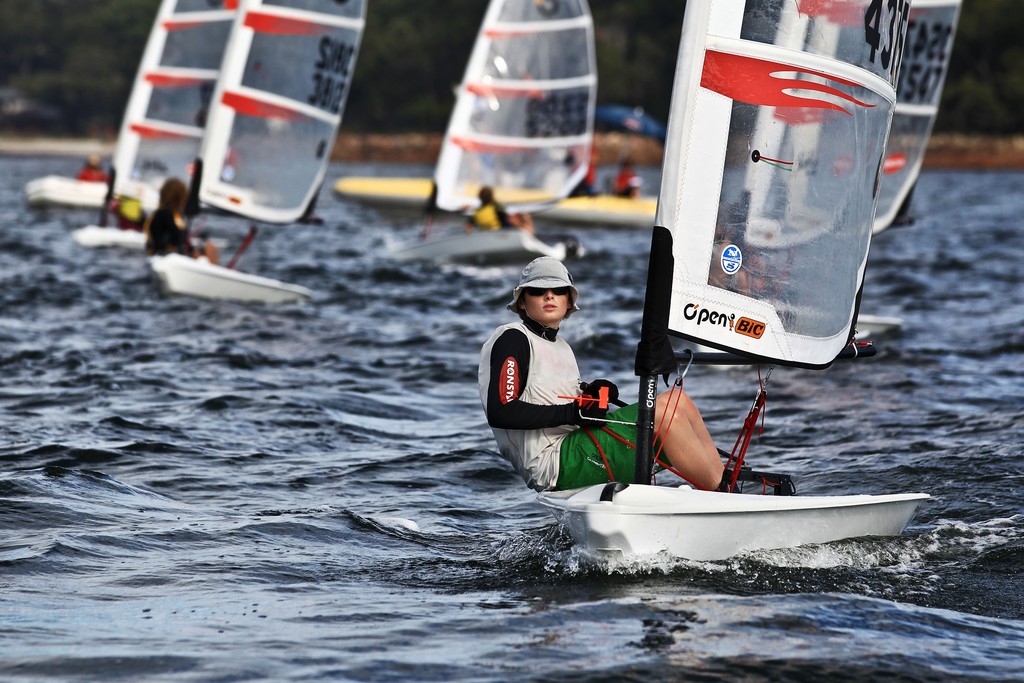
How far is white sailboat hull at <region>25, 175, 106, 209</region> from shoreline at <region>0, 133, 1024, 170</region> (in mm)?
32980

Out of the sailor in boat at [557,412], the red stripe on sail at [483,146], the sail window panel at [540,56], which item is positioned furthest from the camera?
the sail window panel at [540,56]

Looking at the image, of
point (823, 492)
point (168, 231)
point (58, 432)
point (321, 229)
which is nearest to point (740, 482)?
point (823, 492)

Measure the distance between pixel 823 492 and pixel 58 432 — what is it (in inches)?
149

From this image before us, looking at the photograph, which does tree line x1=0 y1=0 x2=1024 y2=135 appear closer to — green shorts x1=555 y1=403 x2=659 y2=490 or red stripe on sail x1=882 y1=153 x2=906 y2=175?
red stripe on sail x1=882 y1=153 x2=906 y2=175

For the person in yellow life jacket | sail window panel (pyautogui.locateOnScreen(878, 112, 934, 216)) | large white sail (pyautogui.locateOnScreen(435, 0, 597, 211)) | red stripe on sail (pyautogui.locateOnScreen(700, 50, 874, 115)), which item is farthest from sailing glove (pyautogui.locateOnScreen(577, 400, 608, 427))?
large white sail (pyautogui.locateOnScreen(435, 0, 597, 211))

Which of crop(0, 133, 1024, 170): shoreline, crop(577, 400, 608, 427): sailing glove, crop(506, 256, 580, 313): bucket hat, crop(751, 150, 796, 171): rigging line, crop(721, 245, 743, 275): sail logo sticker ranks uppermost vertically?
crop(751, 150, 796, 171): rigging line

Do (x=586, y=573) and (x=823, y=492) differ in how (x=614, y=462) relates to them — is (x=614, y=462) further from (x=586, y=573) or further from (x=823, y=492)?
(x=823, y=492)

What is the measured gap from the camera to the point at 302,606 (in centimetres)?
456

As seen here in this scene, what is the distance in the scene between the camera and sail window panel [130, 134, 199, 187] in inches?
742

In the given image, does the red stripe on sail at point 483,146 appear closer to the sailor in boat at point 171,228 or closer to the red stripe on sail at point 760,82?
the sailor in boat at point 171,228

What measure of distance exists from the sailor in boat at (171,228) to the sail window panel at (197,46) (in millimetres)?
5980

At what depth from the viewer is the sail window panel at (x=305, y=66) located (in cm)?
1423

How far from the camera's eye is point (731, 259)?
5035mm

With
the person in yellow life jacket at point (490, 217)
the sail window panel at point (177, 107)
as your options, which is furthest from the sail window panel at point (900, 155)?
the sail window panel at point (177, 107)
